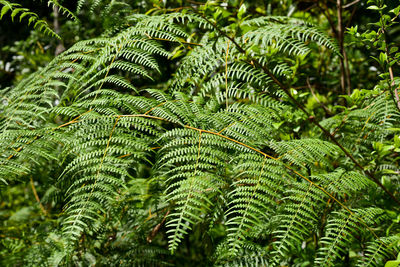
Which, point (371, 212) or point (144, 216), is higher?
point (371, 212)

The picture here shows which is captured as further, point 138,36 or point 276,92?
point 138,36

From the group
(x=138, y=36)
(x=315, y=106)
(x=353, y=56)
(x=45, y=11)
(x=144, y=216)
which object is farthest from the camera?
(x=45, y=11)

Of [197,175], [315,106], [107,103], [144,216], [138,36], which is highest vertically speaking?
[138,36]

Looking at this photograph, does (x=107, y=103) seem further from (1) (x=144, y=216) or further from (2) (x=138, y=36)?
(1) (x=144, y=216)

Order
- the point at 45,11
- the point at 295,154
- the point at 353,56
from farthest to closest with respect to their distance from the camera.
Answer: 1. the point at 45,11
2. the point at 353,56
3. the point at 295,154

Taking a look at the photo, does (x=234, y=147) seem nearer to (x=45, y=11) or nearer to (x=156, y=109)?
(x=156, y=109)

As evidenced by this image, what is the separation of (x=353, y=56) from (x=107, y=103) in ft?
6.70

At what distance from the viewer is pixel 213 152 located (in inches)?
39.5

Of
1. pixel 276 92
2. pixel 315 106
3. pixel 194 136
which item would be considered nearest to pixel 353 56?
pixel 315 106

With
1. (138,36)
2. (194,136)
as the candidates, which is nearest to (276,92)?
(194,136)

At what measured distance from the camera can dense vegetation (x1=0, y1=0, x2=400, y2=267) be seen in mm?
952

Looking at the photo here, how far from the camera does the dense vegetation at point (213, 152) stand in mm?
952

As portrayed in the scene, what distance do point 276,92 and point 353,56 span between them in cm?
143

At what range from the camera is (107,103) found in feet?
3.92
